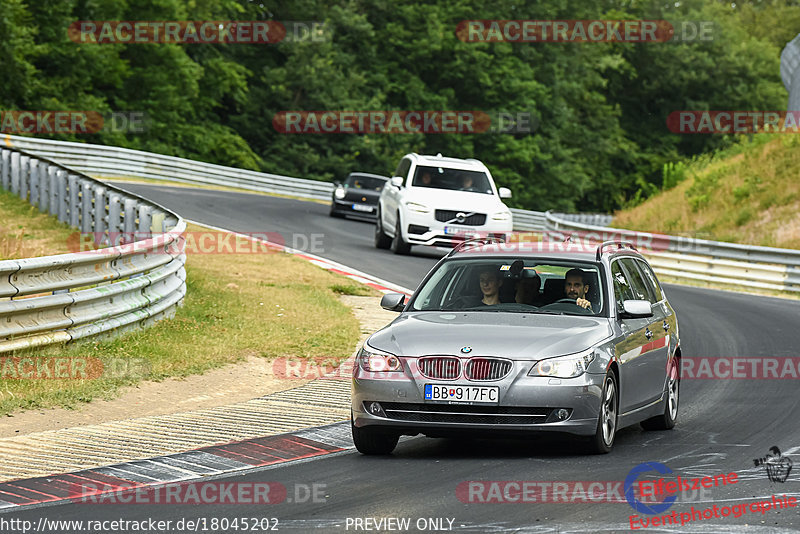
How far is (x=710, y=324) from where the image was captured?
63.0ft

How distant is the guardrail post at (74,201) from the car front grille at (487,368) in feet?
53.3

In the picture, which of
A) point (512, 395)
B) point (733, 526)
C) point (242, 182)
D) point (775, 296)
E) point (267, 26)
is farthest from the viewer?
point (267, 26)

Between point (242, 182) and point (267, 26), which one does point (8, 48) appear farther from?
point (267, 26)

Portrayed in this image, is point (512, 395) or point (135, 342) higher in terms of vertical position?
point (512, 395)

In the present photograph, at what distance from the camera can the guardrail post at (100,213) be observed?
21.8m

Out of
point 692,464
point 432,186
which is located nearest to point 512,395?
point 692,464

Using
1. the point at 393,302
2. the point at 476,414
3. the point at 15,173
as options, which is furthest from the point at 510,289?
the point at 15,173

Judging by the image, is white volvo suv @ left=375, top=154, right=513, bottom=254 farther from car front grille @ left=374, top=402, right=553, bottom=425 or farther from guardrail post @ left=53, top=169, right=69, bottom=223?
car front grille @ left=374, top=402, right=553, bottom=425

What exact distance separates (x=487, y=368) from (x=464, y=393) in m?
0.23

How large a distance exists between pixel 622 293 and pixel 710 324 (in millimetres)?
9440

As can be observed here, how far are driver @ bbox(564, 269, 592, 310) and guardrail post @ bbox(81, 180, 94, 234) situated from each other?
1426 centimetres

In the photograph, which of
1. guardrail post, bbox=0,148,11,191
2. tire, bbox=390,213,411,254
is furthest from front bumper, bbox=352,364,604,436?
guardrail post, bbox=0,148,11,191

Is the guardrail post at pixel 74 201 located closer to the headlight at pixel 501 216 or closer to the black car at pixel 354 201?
the headlight at pixel 501 216

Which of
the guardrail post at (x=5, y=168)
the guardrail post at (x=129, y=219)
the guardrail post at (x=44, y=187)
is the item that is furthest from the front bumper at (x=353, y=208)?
the guardrail post at (x=129, y=219)
